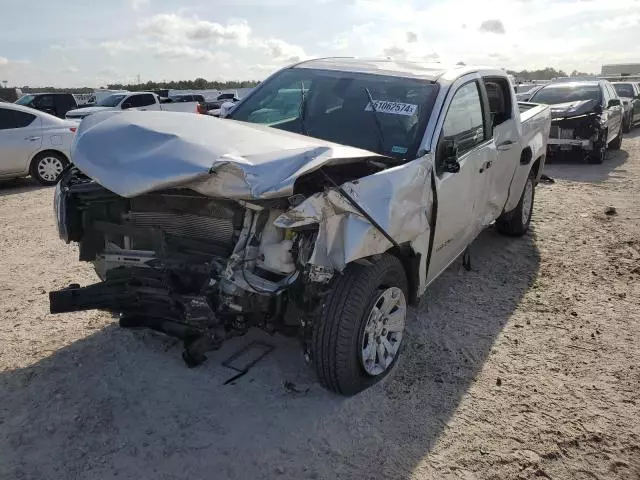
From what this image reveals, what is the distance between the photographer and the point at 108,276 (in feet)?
11.0

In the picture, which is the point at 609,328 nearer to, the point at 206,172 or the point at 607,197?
the point at 206,172

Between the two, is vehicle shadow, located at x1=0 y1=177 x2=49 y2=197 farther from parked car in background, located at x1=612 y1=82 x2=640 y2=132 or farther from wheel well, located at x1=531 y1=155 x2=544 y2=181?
parked car in background, located at x1=612 y1=82 x2=640 y2=132

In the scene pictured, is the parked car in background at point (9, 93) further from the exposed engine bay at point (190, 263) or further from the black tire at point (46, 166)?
the exposed engine bay at point (190, 263)

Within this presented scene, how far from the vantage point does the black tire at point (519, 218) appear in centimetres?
626

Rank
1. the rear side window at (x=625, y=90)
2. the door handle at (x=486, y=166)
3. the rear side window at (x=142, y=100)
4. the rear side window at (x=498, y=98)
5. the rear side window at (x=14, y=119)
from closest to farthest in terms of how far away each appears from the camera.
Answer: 1. the door handle at (x=486, y=166)
2. the rear side window at (x=498, y=98)
3. the rear side window at (x=14, y=119)
4. the rear side window at (x=625, y=90)
5. the rear side window at (x=142, y=100)

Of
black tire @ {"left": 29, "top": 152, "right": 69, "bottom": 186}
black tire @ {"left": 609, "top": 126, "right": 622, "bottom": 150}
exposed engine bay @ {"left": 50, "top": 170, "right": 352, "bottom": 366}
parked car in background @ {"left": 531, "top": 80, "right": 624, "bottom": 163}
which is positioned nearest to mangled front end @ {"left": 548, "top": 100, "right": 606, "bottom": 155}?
parked car in background @ {"left": 531, "top": 80, "right": 624, "bottom": 163}

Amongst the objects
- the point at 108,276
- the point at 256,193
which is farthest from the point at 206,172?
the point at 108,276

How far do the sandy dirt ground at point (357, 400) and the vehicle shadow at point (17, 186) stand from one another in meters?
5.38

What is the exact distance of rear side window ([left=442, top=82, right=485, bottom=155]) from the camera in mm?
3994

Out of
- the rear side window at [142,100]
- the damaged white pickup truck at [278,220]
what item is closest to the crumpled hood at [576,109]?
the damaged white pickup truck at [278,220]

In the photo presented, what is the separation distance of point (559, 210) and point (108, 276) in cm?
673

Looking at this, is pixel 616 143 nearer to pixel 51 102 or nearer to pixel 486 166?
pixel 486 166

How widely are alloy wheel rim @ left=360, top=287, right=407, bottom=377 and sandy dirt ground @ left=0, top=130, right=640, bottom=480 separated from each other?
0.16 m

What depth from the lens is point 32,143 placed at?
9750mm
